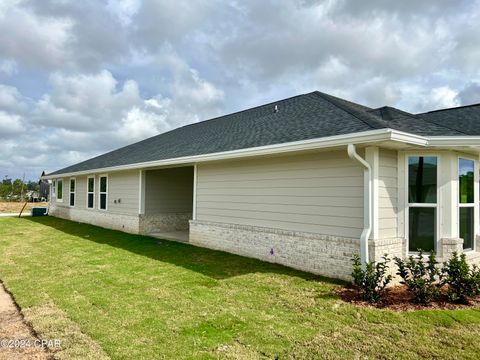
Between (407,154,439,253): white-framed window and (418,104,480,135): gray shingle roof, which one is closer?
(407,154,439,253): white-framed window

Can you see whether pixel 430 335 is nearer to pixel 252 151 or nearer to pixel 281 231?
pixel 281 231

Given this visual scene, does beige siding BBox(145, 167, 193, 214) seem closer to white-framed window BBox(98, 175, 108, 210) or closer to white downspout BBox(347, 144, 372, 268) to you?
white-framed window BBox(98, 175, 108, 210)

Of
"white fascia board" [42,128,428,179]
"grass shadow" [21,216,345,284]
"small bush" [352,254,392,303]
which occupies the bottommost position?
"grass shadow" [21,216,345,284]

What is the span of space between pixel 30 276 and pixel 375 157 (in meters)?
7.17

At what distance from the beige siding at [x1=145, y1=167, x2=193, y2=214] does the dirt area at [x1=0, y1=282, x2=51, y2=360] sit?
846 cm

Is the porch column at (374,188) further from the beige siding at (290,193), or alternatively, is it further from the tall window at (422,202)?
the tall window at (422,202)

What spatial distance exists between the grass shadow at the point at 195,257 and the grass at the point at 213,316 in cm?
8

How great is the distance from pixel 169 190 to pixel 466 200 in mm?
10556

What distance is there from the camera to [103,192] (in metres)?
15.7

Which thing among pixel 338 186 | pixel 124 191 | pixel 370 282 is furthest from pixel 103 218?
pixel 370 282

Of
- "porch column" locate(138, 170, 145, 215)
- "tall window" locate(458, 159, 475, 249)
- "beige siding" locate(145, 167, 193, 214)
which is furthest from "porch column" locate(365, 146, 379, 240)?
"porch column" locate(138, 170, 145, 215)

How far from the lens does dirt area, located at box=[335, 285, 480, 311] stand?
15.7 ft

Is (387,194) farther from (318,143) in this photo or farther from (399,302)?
(399,302)

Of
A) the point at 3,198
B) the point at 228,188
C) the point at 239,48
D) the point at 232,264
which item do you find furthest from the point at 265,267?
the point at 3,198
